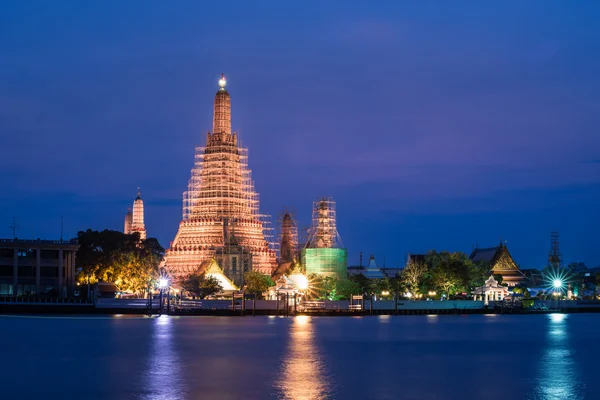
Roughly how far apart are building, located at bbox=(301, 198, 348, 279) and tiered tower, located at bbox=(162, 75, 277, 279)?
5.52 metres

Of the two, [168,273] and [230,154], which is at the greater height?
[230,154]

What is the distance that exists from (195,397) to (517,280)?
11240cm

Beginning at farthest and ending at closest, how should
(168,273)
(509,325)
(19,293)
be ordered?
(168,273), (19,293), (509,325)

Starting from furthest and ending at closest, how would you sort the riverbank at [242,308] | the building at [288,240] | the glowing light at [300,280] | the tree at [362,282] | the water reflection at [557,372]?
the building at [288,240] < the tree at [362,282] < the glowing light at [300,280] < the riverbank at [242,308] < the water reflection at [557,372]

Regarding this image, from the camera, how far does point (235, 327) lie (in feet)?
279

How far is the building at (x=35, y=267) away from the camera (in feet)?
349

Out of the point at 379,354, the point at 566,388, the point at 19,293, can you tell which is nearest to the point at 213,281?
the point at 19,293

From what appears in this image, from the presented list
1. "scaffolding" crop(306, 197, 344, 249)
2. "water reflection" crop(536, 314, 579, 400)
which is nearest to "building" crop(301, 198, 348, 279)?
"scaffolding" crop(306, 197, 344, 249)

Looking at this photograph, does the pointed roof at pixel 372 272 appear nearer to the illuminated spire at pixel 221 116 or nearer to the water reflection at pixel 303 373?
the illuminated spire at pixel 221 116

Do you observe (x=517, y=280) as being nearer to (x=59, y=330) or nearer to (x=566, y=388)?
(x=59, y=330)

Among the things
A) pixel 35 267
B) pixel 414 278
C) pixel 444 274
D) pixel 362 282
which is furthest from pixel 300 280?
pixel 35 267

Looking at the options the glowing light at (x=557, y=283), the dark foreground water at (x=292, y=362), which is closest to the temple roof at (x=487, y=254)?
the glowing light at (x=557, y=283)

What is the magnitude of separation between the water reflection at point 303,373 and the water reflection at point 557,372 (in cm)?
944

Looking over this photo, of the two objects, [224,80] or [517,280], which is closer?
[224,80]
